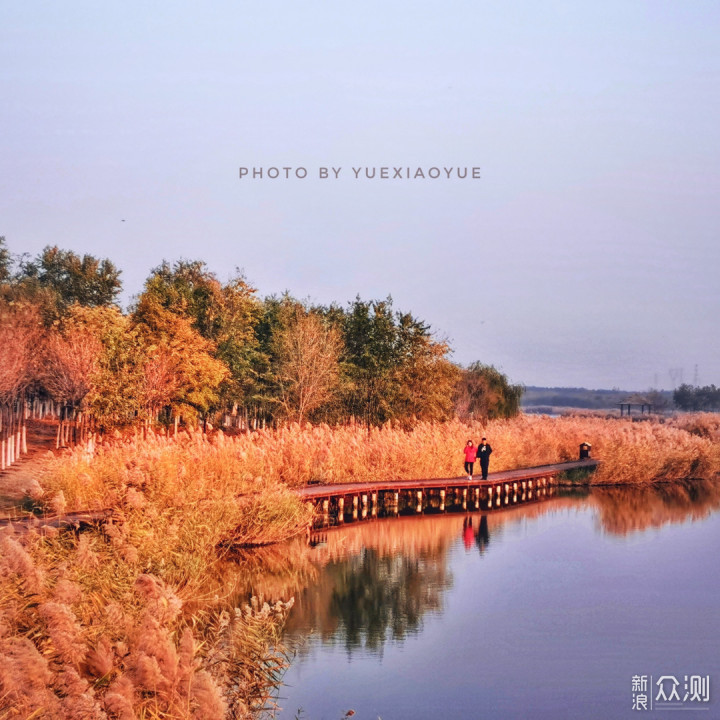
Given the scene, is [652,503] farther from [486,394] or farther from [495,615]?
[486,394]

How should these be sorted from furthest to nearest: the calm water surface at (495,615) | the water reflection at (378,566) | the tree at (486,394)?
the tree at (486,394) < the water reflection at (378,566) < the calm water surface at (495,615)

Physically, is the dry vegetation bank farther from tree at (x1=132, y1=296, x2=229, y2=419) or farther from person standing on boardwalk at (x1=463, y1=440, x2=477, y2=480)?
tree at (x1=132, y1=296, x2=229, y2=419)

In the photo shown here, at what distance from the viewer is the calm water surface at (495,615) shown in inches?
546

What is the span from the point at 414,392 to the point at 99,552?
32474 mm

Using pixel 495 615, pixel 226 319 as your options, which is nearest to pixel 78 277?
pixel 226 319

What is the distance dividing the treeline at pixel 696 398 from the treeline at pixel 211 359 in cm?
9055

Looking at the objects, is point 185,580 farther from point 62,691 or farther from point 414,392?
point 414,392

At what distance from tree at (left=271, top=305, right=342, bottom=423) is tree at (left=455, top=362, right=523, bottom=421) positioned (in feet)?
53.5

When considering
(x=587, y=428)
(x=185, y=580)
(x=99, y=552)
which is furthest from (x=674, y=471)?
(x=99, y=552)

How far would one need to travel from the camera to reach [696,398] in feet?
438

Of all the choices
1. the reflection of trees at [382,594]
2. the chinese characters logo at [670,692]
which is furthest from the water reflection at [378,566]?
the chinese characters logo at [670,692]

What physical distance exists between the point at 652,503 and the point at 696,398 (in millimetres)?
103702

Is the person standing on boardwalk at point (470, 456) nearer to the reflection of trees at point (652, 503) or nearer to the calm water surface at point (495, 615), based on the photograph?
the calm water surface at point (495, 615)

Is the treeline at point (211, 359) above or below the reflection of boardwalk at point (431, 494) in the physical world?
above
